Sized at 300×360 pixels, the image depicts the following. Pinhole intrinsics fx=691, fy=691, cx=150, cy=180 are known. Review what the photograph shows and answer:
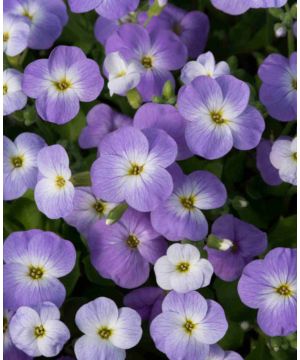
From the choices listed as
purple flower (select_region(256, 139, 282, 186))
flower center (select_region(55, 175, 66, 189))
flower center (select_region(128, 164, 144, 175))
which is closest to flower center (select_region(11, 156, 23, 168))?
flower center (select_region(55, 175, 66, 189))

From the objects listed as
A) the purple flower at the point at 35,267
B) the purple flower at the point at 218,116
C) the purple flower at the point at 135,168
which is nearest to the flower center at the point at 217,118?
the purple flower at the point at 218,116

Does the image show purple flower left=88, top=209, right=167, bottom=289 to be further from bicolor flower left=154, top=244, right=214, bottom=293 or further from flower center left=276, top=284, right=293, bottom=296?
flower center left=276, top=284, right=293, bottom=296

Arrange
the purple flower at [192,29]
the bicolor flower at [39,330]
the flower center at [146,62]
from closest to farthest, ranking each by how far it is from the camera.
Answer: the bicolor flower at [39,330]
the flower center at [146,62]
the purple flower at [192,29]

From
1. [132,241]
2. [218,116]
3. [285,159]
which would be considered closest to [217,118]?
[218,116]

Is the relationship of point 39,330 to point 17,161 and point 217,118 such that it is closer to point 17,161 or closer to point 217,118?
point 17,161

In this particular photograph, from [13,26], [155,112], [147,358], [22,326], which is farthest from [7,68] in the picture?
[147,358]

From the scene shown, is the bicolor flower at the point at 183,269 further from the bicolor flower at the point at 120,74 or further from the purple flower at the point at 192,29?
the purple flower at the point at 192,29

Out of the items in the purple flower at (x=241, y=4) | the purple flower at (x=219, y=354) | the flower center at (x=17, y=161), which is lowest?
the purple flower at (x=219, y=354)
